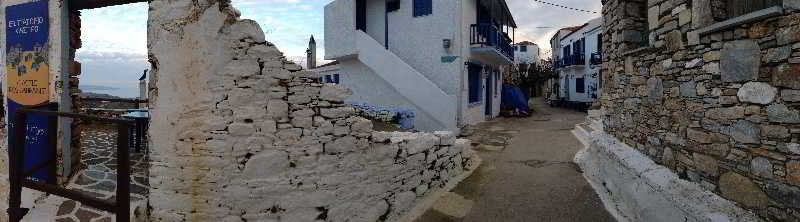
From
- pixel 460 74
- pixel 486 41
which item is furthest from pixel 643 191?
pixel 486 41

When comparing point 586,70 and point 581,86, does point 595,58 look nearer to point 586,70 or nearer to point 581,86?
point 586,70

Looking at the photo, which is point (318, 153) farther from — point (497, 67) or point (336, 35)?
point (497, 67)

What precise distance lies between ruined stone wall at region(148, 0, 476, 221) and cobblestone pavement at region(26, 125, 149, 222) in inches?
40.3

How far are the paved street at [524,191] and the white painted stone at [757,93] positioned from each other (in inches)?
89.5

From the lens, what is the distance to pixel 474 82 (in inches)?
562

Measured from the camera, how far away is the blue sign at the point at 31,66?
488 cm

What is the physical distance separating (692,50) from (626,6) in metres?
1.77

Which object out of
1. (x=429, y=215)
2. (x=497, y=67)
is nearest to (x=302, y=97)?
(x=429, y=215)

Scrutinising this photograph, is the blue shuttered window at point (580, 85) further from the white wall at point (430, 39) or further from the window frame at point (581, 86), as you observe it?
the white wall at point (430, 39)

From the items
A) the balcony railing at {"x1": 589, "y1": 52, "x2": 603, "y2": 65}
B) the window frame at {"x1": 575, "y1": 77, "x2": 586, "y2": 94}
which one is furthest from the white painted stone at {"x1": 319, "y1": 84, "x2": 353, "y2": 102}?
the window frame at {"x1": 575, "y1": 77, "x2": 586, "y2": 94}

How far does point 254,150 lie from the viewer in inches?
148

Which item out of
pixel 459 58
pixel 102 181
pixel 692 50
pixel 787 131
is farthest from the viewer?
pixel 459 58

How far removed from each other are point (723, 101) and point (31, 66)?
7916 mm

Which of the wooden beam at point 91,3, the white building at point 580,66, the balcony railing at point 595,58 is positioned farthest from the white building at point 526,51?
the wooden beam at point 91,3
